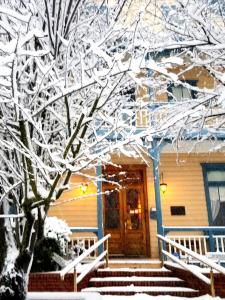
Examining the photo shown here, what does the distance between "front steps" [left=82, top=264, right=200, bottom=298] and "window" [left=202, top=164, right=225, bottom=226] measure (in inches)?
172

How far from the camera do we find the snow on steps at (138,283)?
7.73 metres

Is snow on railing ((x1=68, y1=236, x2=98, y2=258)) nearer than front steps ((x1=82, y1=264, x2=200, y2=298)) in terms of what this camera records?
No

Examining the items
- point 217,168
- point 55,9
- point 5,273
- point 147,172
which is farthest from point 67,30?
point 217,168

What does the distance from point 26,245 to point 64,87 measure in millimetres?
1977

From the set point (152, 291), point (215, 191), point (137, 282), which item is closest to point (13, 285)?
point (152, 291)

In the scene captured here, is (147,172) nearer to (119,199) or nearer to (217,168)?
(119,199)

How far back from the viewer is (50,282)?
25.6ft

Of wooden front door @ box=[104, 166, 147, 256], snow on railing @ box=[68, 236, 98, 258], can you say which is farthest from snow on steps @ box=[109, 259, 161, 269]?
wooden front door @ box=[104, 166, 147, 256]

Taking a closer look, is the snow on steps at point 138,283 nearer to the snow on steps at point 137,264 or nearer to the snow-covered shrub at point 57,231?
the snow on steps at point 137,264

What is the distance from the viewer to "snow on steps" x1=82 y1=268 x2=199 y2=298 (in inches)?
305

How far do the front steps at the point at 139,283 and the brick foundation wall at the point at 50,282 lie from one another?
1.50 feet

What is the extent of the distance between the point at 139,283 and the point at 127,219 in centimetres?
462

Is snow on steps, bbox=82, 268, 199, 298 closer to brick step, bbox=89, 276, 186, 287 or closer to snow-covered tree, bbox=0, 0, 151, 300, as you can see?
brick step, bbox=89, 276, 186, 287

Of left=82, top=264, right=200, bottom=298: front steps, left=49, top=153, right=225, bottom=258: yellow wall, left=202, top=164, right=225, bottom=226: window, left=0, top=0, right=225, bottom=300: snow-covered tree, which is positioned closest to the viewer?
left=0, top=0, right=225, bottom=300: snow-covered tree
